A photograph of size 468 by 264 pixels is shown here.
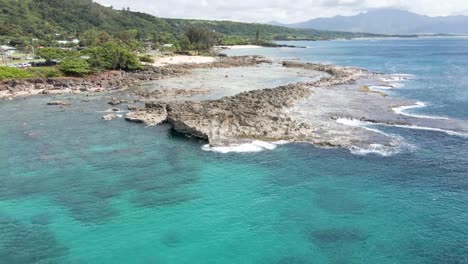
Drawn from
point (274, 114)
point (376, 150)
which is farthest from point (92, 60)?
point (376, 150)

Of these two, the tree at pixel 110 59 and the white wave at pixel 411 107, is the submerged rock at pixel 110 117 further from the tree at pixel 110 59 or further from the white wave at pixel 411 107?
the white wave at pixel 411 107

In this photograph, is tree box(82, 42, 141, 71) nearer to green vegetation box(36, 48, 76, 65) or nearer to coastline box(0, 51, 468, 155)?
green vegetation box(36, 48, 76, 65)

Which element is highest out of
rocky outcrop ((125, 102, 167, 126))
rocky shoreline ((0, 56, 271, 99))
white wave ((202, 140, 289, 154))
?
rocky shoreline ((0, 56, 271, 99))

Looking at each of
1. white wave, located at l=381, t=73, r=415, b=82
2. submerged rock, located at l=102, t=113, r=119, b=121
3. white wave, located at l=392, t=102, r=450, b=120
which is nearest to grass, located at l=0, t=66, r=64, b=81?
submerged rock, located at l=102, t=113, r=119, b=121

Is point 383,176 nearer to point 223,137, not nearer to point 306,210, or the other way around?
point 306,210

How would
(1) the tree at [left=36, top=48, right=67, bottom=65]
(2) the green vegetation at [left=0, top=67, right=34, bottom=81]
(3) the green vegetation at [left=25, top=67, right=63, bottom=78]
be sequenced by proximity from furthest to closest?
(1) the tree at [left=36, top=48, right=67, bottom=65] → (3) the green vegetation at [left=25, top=67, right=63, bottom=78] → (2) the green vegetation at [left=0, top=67, right=34, bottom=81]

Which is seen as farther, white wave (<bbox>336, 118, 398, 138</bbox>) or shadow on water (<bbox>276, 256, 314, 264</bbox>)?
white wave (<bbox>336, 118, 398, 138</bbox>)

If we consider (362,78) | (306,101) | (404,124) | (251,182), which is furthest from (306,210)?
(362,78)

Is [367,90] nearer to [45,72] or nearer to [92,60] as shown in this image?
[92,60]
